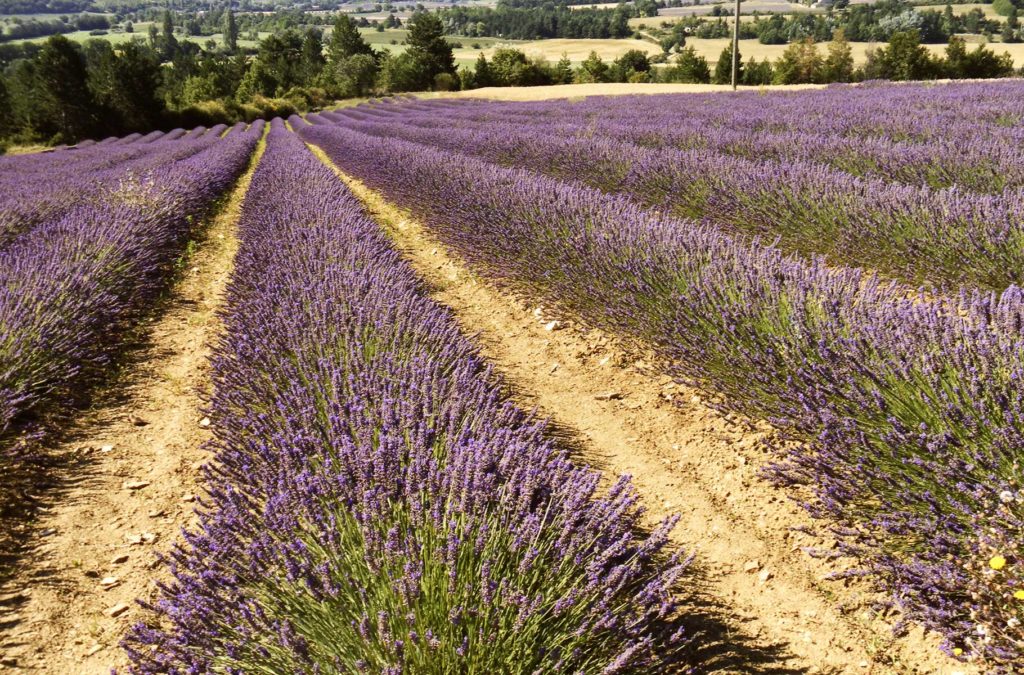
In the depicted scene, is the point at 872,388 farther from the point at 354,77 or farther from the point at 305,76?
the point at 305,76

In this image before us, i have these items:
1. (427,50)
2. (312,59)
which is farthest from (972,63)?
(312,59)

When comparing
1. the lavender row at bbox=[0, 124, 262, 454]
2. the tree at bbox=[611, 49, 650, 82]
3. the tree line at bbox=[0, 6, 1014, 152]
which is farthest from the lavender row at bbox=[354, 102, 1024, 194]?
the tree at bbox=[611, 49, 650, 82]

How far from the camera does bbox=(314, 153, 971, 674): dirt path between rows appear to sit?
1659mm

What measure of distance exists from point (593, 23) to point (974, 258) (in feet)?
380

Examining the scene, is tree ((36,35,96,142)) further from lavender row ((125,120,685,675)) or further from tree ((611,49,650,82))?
lavender row ((125,120,685,675))

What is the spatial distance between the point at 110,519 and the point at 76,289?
227cm

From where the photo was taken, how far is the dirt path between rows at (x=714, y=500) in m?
1.66

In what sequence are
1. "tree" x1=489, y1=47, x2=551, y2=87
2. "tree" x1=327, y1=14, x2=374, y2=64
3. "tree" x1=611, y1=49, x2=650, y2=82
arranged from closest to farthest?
"tree" x1=611, y1=49, x2=650, y2=82 → "tree" x1=489, y1=47, x2=551, y2=87 → "tree" x1=327, y1=14, x2=374, y2=64

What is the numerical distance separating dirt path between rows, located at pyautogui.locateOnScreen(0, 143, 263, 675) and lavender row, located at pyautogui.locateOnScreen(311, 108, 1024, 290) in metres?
3.90

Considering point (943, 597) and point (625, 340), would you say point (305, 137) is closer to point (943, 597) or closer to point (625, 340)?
point (625, 340)

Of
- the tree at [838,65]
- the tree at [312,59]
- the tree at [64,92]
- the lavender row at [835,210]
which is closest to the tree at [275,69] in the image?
the tree at [312,59]

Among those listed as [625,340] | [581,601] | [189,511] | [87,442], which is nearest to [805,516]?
[581,601]

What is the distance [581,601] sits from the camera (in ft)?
4.45

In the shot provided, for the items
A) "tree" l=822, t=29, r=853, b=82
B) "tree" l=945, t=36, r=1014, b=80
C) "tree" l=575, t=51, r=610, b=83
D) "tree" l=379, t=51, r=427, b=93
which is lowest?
"tree" l=945, t=36, r=1014, b=80
